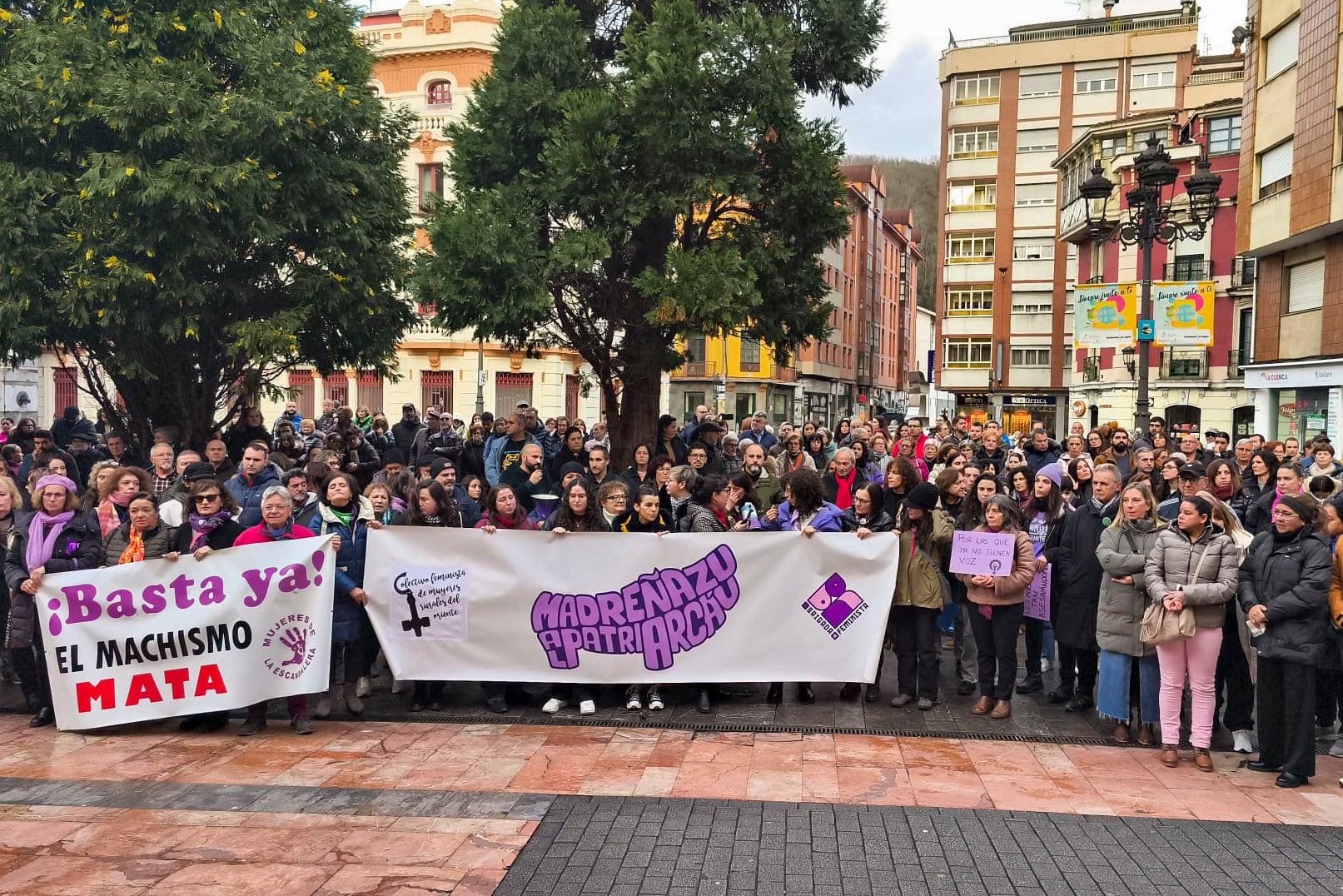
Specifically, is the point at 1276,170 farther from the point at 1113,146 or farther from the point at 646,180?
the point at 646,180

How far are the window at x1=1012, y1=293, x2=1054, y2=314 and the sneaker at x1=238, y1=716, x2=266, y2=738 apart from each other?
54824 mm

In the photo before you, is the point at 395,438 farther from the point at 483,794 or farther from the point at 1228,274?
the point at 1228,274

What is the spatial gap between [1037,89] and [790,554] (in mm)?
53861

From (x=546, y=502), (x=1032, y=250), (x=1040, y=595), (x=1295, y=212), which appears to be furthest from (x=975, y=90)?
(x=1040, y=595)

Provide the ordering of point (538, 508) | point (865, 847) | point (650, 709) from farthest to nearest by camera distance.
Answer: point (538, 508) → point (650, 709) → point (865, 847)

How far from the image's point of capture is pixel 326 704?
25.7 ft

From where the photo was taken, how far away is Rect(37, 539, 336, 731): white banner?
7.36 m

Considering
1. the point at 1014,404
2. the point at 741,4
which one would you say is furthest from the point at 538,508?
the point at 1014,404

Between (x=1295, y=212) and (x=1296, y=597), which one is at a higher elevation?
(x=1295, y=212)

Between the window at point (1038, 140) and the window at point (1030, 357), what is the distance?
34.0 ft

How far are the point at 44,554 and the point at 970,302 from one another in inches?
2205

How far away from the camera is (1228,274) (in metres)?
41.1

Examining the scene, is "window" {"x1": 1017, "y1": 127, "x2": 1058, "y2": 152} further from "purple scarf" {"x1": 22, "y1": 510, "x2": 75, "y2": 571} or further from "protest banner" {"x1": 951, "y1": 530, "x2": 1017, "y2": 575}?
"purple scarf" {"x1": 22, "y1": 510, "x2": 75, "y2": 571}

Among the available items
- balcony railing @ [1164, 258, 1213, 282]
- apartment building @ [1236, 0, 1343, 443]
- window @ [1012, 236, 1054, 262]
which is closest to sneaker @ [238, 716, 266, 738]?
apartment building @ [1236, 0, 1343, 443]
